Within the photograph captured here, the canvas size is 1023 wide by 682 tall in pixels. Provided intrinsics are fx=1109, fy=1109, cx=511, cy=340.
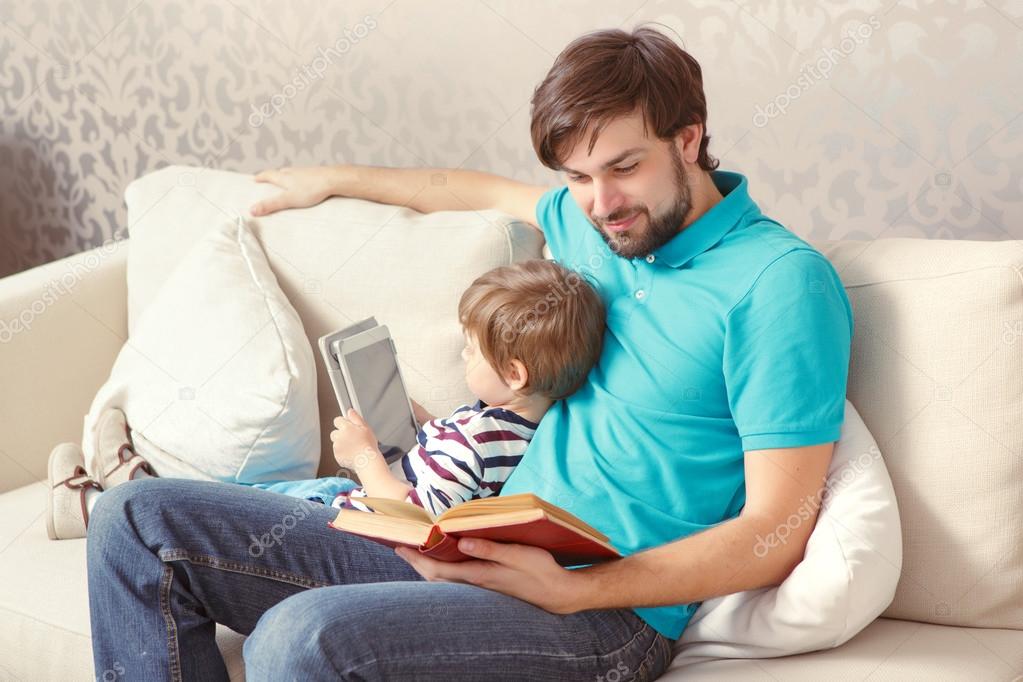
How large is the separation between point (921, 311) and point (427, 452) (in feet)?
2.25

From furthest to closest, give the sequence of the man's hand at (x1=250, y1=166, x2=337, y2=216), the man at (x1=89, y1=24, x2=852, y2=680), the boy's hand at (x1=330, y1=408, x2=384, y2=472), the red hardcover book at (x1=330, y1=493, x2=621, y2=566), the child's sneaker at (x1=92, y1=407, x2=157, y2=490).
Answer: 1. the man's hand at (x1=250, y1=166, x2=337, y2=216)
2. the child's sneaker at (x1=92, y1=407, x2=157, y2=490)
3. the boy's hand at (x1=330, y1=408, x2=384, y2=472)
4. the man at (x1=89, y1=24, x2=852, y2=680)
5. the red hardcover book at (x1=330, y1=493, x2=621, y2=566)

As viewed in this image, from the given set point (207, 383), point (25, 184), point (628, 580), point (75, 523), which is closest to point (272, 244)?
point (207, 383)

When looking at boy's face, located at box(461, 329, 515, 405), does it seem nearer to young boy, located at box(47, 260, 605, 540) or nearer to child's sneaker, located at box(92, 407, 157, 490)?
young boy, located at box(47, 260, 605, 540)

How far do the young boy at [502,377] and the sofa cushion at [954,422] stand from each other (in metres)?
0.38

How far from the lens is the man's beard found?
1469 millimetres

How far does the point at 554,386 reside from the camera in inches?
59.5

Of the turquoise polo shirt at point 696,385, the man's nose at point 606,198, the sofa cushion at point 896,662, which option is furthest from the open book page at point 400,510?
the man's nose at point 606,198

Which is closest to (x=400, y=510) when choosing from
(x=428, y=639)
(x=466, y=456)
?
(x=428, y=639)

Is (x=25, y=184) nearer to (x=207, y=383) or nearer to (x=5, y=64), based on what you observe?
(x=5, y=64)

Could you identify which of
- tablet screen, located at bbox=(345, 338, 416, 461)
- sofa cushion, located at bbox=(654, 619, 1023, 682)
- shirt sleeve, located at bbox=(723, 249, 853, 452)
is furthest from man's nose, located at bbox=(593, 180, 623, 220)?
sofa cushion, located at bbox=(654, 619, 1023, 682)

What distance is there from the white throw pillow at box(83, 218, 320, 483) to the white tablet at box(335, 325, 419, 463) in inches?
6.7

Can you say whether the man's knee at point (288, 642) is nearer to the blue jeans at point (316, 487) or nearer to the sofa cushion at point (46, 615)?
the sofa cushion at point (46, 615)

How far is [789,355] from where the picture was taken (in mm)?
1318

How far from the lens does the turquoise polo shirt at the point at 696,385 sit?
4.33 ft
